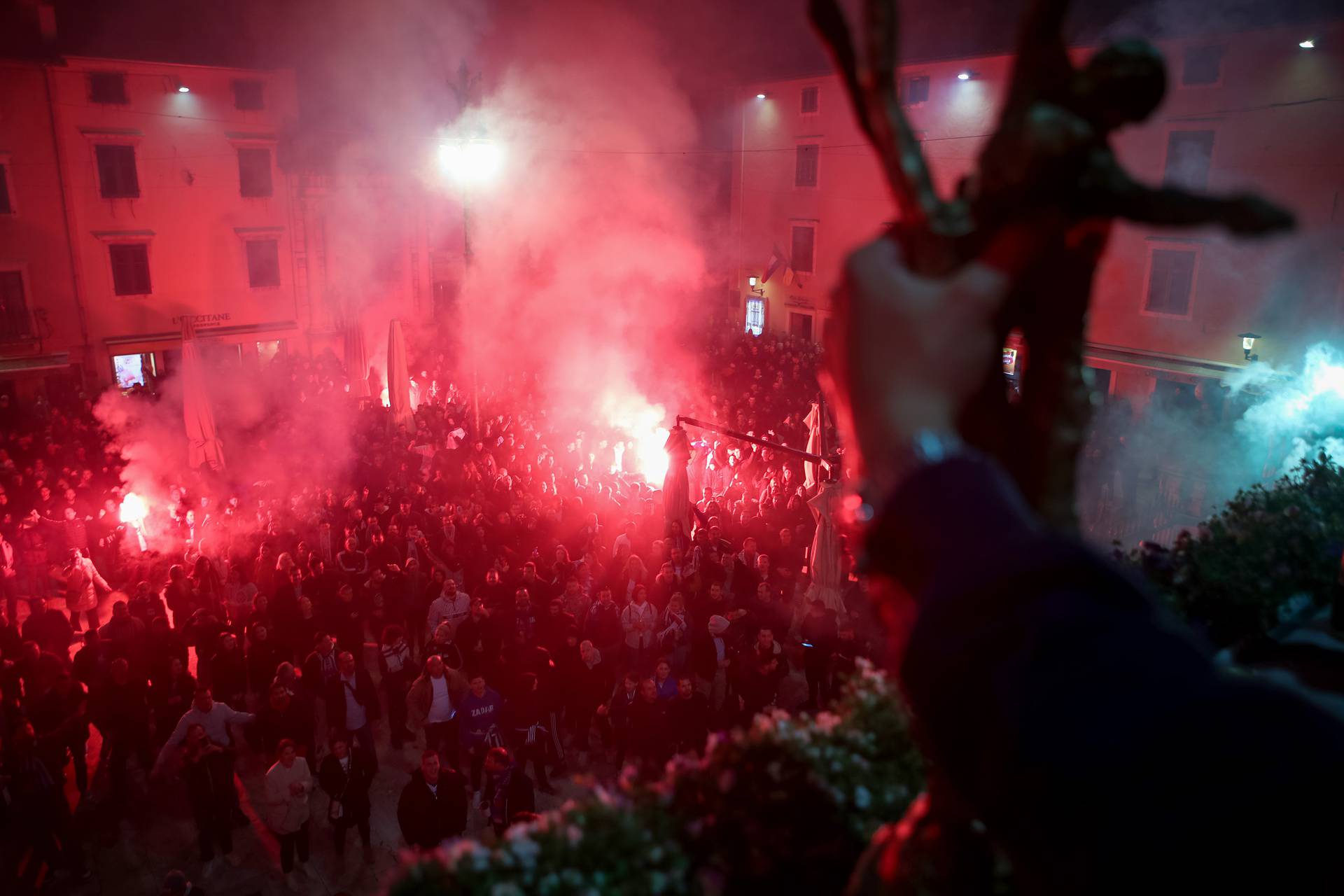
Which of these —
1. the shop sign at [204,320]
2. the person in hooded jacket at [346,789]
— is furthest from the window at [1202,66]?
the shop sign at [204,320]

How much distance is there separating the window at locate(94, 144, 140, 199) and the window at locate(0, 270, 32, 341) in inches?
138

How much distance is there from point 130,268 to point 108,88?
206 inches

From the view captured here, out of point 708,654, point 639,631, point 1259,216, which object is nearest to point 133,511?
point 639,631

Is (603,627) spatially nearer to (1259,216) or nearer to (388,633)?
(388,633)

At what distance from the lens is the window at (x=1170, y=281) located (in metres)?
21.8

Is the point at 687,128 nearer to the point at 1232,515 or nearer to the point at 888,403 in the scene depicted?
the point at 1232,515

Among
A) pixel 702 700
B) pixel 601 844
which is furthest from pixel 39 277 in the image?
pixel 601 844

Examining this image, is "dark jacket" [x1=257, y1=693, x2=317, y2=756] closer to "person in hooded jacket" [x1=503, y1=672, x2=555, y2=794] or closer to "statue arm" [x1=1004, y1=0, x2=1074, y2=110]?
"person in hooded jacket" [x1=503, y1=672, x2=555, y2=794]

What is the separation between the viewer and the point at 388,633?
34.6 ft

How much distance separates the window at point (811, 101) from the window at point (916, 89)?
4.01 m

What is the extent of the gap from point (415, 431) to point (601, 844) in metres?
18.0

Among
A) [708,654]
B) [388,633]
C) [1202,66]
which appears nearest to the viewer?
[388,633]

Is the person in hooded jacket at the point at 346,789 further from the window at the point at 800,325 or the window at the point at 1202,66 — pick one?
the window at the point at 800,325

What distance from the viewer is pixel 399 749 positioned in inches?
430
